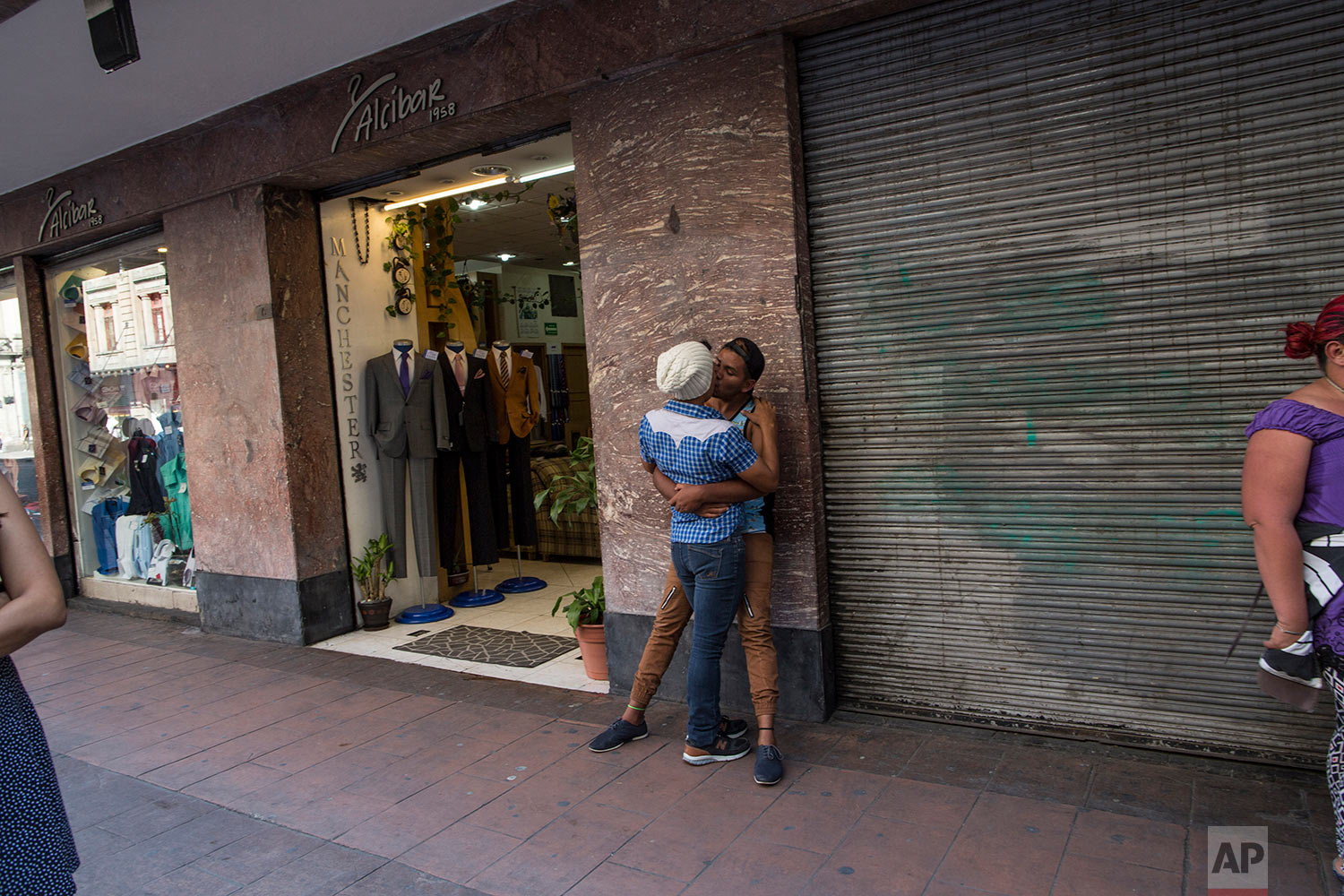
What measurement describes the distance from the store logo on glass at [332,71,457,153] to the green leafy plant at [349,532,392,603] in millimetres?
2706

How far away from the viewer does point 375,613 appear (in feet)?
21.1

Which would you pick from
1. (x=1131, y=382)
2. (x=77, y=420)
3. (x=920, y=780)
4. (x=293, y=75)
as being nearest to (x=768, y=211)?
(x=1131, y=382)

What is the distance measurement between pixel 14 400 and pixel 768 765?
850 cm

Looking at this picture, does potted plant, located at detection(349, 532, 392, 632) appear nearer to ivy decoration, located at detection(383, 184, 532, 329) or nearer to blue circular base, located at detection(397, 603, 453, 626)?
blue circular base, located at detection(397, 603, 453, 626)

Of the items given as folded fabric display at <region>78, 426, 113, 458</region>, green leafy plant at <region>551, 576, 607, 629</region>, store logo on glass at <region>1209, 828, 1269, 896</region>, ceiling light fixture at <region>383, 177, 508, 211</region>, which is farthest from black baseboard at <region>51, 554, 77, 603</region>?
store logo on glass at <region>1209, 828, 1269, 896</region>

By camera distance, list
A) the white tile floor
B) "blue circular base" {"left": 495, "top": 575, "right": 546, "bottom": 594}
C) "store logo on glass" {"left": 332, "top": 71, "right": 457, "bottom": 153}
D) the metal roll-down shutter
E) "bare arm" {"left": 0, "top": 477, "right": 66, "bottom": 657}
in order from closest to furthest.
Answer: "bare arm" {"left": 0, "top": 477, "right": 66, "bottom": 657} → the metal roll-down shutter → "store logo on glass" {"left": 332, "top": 71, "right": 457, "bottom": 153} → the white tile floor → "blue circular base" {"left": 495, "top": 575, "right": 546, "bottom": 594}

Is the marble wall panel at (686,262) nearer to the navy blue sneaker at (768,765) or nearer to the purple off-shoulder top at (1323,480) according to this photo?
the navy blue sneaker at (768,765)

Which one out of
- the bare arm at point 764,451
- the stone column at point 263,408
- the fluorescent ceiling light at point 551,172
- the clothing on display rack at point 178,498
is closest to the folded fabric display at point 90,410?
the clothing on display rack at point 178,498

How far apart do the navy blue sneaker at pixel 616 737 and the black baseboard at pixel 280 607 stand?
2.99 metres

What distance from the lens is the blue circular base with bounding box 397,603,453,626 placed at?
6.60 metres

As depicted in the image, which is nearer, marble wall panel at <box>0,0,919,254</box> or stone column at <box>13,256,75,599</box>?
marble wall panel at <box>0,0,919,254</box>

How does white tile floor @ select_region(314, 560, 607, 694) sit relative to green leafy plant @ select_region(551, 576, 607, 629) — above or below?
below

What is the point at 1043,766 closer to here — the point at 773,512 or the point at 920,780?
the point at 920,780

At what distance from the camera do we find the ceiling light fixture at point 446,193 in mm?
6121
